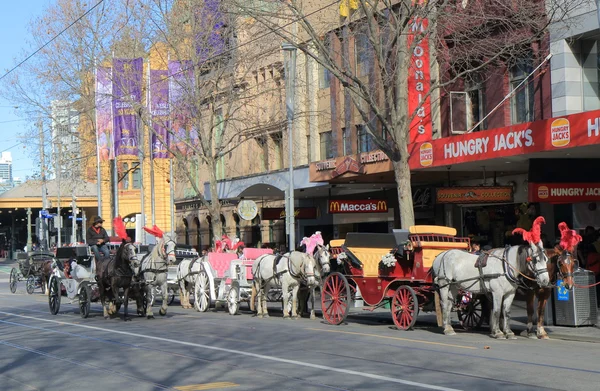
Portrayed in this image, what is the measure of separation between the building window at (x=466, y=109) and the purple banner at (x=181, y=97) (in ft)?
36.2

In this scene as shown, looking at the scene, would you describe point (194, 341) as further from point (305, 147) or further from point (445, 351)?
point (305, 147)

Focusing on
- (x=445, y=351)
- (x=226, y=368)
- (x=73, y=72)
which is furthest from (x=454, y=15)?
(x=73, y=72)

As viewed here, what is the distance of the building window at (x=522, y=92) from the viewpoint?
1049 inches

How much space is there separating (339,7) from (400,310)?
16.7m

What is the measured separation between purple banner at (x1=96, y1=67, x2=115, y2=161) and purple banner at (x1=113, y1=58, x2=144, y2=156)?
0.78 m

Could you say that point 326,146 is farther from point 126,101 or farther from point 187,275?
point 187,275

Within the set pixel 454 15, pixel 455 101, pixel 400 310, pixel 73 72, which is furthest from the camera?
pixel 73 72

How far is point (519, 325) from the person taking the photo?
1955 cm

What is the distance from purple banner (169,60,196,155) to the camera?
118ft

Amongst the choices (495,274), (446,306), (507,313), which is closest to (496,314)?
(507,313)

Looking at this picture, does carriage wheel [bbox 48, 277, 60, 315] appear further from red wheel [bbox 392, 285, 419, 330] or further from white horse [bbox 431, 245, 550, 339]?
white horse [bbox 431, 245, 550, 339]

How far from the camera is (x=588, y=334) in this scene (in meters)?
17.2

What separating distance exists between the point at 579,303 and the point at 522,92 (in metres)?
10.3

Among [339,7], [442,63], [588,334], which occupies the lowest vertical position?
[588,334]
